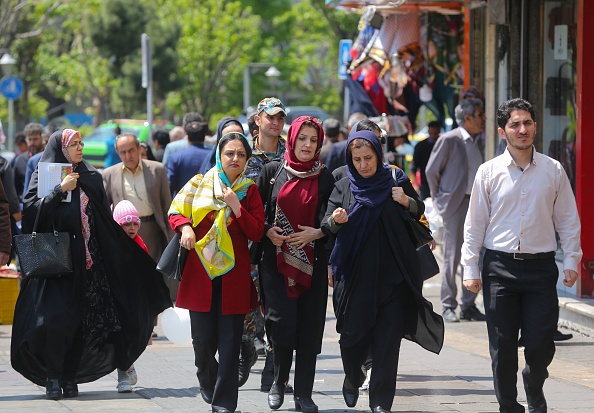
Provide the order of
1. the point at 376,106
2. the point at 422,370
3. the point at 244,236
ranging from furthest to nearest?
the point at 376,106 < the point at 422,370 < the point at 244,236

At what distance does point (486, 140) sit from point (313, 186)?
20.7 feet

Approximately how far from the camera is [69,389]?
8.31 m

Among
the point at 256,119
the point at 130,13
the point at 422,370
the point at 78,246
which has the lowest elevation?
the point at 422,370

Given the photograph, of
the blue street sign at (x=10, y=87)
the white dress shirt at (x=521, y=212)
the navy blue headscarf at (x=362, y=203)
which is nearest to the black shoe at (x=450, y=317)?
the navy blue headscarf at (x=362, y=203)

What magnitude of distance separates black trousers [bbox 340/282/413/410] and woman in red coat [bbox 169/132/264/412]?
0.72m

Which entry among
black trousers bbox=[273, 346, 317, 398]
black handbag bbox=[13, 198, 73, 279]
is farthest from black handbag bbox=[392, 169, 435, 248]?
black handbag bbox=[13, 198, 73, 279]

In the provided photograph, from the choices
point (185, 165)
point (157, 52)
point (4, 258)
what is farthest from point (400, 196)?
point (157, 52)

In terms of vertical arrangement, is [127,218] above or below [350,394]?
above

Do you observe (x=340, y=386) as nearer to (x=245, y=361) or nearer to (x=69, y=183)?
(x=245, y=361)

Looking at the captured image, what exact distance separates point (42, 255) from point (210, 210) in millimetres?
1422


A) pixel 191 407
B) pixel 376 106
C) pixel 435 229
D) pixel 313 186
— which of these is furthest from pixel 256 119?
pixel 376 106

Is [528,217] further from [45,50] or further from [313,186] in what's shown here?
[45,50]

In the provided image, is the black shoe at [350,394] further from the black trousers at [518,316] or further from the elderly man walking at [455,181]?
the elderly man walking at [455,181]

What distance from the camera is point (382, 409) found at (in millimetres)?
7215
